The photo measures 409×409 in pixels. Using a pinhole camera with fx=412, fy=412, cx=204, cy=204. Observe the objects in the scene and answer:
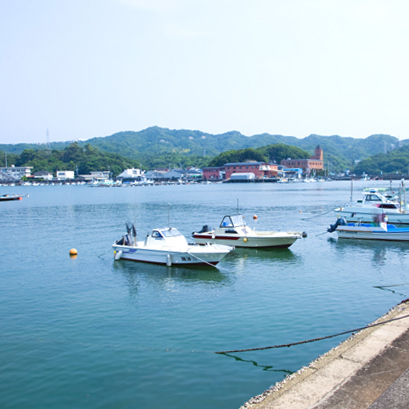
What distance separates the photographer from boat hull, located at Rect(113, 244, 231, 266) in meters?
22.9

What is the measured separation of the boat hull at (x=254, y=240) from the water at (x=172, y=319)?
59 centimetres

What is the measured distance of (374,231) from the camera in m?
31.9

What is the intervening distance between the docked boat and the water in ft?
2.40

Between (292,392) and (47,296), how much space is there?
1374 centimetres

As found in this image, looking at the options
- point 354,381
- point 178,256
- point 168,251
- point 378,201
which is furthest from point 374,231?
point 354,381

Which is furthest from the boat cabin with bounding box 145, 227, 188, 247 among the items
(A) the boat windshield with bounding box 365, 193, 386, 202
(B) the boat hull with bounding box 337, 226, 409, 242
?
(A) the boat windshield with bounding box 365, 193, 386, 202

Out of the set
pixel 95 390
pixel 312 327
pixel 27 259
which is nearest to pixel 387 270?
pixel 312 327

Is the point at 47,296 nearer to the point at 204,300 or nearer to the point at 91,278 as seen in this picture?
the point at 91,278

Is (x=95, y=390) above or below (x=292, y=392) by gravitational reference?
below

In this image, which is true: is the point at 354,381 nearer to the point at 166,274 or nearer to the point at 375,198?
the point at 166,274

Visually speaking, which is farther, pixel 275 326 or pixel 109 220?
A: pixel 109 220

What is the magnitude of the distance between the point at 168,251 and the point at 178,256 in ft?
2.11

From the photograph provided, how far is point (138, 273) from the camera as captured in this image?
2294 centimetres

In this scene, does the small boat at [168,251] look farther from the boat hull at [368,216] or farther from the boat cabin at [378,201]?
the boat cabin at [378,201]
